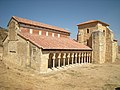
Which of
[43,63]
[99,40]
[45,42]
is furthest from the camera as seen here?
[99,40]

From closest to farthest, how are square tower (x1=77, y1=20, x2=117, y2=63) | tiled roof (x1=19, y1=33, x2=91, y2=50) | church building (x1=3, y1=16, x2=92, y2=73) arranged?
church building (x1=3, y1=16, x2=92, y2=73) < tiled roof (x1=19, y1=33, x2=91, y2=50) < square tower (x1=77, y1=20, x2=117, y2=63)

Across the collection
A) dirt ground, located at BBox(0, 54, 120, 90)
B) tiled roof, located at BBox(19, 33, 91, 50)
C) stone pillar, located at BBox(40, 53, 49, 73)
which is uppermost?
tiled roof, located at BBox(19, 33, 91, 50)

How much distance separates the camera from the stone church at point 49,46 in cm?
1569

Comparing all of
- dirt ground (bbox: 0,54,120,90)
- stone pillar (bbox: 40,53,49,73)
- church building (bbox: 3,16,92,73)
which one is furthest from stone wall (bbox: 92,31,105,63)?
stone pillar (bbox: 40,53,49,73)

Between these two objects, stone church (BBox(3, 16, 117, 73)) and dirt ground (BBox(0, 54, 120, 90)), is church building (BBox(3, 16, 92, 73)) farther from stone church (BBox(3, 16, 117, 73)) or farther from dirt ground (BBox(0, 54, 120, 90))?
dirt ground (BBox(0, 54, 120, 90))

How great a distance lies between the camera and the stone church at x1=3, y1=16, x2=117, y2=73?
1569 cm

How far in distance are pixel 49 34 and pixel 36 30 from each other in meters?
3.70

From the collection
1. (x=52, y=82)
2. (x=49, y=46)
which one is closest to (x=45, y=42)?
(x=49, y=46)

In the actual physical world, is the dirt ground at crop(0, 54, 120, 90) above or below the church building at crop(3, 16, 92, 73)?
below

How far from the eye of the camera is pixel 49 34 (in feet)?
82.3

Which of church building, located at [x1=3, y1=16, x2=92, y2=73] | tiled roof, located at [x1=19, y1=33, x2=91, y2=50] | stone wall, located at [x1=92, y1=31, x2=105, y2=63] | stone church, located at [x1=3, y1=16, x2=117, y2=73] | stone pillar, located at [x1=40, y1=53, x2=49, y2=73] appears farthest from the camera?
stone wall, located at [x1=92, y1=31, x2=105, y2=63]

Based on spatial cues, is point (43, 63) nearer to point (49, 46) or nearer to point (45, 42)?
point (49, 46)

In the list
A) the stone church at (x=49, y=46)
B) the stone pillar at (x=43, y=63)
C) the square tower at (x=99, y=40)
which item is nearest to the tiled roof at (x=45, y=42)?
the stone church at (x=49, y=46)

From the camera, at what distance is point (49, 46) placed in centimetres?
1664
